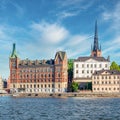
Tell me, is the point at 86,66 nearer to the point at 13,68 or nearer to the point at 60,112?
the point at 13,68

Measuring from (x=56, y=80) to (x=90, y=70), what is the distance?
1949 centimetres

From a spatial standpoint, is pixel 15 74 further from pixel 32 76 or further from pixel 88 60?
pixel 88 60

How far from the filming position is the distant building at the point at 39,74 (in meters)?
177

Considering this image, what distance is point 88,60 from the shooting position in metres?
181

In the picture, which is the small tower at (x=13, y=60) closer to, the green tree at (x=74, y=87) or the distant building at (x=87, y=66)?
the distant building at (x=87, y=66)

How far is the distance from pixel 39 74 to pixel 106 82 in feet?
132

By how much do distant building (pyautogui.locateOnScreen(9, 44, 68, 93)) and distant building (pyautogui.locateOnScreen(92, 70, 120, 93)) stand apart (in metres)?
21.0

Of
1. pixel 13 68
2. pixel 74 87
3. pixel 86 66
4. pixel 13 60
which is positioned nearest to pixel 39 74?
pixel 13 68

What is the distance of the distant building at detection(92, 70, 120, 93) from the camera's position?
161 metres

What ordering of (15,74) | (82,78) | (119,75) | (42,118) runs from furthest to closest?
1. (15,74)
2. (82,78)
3. (119,75)
4. (42,118)

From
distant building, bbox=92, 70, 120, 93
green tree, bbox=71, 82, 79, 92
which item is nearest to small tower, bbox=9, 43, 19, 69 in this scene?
green tree, bbox=71, 82, 79, 92

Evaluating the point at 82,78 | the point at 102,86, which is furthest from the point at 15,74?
the point at 102,86

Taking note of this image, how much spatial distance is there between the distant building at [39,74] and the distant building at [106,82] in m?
21.0

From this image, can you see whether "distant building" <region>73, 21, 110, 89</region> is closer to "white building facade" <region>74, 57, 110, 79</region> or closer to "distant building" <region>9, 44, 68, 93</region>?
"white building facade" <region>74, 57, 110, 79</region>
